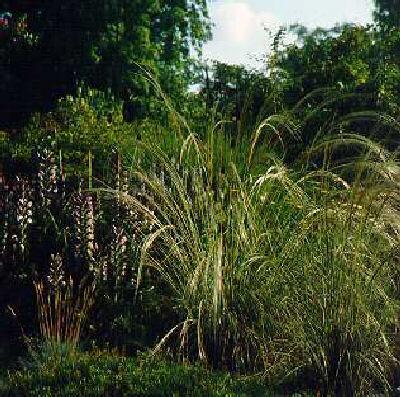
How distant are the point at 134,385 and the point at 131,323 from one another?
5.25 ft

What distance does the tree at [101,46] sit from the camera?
12.6 meters

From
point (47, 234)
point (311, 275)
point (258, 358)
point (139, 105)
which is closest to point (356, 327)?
point (311, 275)

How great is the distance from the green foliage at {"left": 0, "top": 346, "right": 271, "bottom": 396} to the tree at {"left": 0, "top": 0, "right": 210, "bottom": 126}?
7.26 meters

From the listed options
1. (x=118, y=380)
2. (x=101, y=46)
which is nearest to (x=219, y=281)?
(x=118, y=380)

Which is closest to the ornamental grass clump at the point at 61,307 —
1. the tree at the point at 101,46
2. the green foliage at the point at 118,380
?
the green foliage at the point at 118,380

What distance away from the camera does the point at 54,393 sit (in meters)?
4.64

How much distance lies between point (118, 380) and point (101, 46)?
853 cm

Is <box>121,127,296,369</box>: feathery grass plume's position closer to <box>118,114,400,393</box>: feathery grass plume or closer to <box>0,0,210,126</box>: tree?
<box>118,114,400,393</box>: feathery grass plume

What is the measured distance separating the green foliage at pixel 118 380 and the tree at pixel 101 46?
7.26 meters

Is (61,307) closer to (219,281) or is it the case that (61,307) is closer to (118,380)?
(219,281)

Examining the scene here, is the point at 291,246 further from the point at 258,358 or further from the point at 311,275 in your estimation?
the point at 258,358

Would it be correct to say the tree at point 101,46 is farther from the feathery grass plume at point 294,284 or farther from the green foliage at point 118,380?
the green foliage at point 118,380

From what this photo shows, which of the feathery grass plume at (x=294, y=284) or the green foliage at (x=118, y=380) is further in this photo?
the feathery grass plume at (x=294, y=284)

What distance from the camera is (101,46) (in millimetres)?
12586
